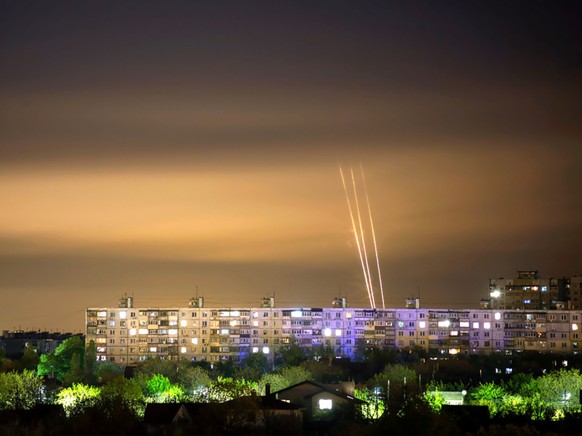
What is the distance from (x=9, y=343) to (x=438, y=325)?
2359 inches

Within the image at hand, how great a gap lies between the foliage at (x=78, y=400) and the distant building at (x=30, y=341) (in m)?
94.2

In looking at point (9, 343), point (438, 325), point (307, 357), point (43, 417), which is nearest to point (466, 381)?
point (307, 357)

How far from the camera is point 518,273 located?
168 meters

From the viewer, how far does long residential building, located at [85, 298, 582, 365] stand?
422 feet

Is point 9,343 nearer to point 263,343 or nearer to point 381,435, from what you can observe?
point 263,343

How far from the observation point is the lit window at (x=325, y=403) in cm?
5897

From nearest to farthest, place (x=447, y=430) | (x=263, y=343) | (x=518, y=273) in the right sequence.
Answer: (x=447, y=430)
(x=263, y=343)
(x=518, y=273)

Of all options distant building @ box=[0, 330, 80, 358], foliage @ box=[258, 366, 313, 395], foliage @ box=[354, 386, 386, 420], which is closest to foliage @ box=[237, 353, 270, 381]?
foliage @ box=[258, 366, 313, 395]

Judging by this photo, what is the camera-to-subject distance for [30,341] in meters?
172

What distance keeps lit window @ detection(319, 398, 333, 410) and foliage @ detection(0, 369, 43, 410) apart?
449 inches

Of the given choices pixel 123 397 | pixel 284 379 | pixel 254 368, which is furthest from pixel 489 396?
pixel 254 368

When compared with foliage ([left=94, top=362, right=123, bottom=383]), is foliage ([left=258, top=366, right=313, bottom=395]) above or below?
below

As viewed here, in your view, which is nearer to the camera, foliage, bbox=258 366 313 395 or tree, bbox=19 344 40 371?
foliage, bbox=258 366 313 395

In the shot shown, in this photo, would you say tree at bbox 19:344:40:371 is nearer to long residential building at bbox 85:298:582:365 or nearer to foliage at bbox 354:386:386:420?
long residential building at bbox 85:298:582:365
